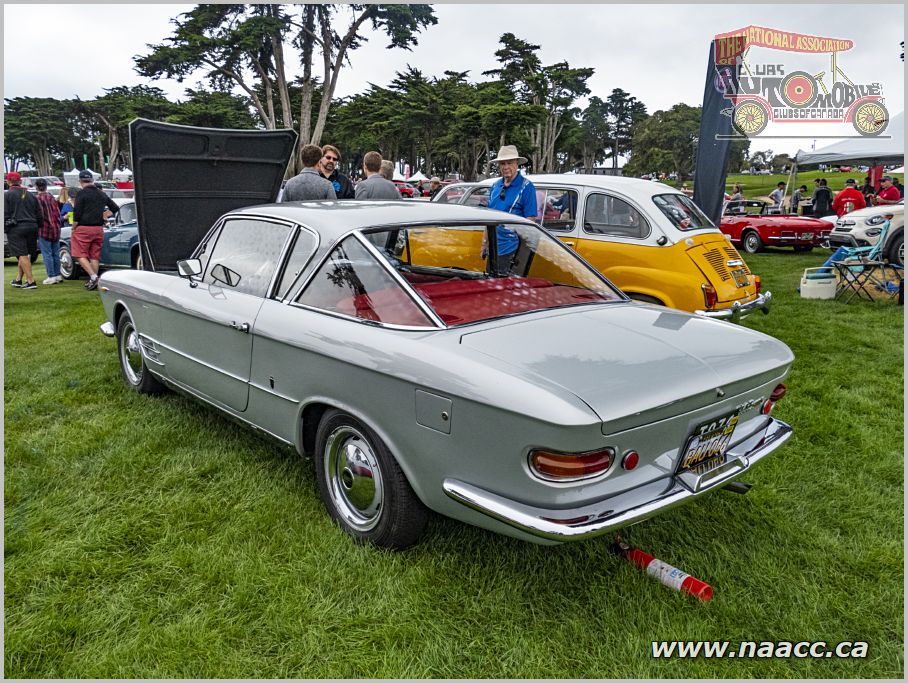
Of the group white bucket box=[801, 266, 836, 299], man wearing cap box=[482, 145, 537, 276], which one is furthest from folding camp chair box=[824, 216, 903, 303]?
man wearing cap box=[482, 145, 537, 276]

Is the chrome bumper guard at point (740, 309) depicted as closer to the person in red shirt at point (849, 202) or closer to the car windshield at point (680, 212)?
the car windshield at point (680, 212)

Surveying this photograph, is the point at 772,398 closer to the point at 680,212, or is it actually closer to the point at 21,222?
the point at 680,212

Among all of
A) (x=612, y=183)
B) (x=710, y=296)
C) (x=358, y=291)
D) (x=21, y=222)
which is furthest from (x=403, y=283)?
(x=21, y=222)

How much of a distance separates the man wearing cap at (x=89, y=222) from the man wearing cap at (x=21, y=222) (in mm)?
898

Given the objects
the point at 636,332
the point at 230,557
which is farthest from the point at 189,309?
the point at 636,332

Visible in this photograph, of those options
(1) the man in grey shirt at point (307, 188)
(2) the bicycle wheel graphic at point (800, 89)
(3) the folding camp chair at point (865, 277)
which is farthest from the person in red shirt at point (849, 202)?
(1) the man in grey shirt at point (307, 188)

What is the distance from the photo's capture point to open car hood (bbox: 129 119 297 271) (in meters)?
4.88

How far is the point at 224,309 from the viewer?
345 cm

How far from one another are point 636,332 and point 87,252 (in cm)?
923

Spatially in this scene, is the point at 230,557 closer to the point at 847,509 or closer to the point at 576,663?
the point at 576,663

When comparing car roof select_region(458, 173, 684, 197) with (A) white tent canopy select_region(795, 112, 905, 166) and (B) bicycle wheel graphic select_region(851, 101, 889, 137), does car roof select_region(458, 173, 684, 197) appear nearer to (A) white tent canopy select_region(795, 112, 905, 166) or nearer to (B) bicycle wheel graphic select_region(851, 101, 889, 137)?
(B) bicycle wheel graphic select_region(851, 101, 889, 137)

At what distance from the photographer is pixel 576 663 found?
7.07 ft

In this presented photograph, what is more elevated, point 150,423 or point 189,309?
point 189,309

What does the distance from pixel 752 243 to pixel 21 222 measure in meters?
14.5
